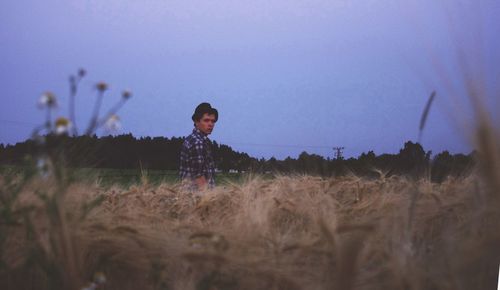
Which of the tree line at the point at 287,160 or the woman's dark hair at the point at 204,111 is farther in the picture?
the woman's dark hair at the point at 204,111

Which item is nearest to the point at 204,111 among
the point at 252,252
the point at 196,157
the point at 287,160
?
the point at 196,157

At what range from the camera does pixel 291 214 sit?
890 millimetres

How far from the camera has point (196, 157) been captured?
3.43m

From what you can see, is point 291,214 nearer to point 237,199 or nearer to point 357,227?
point 237,199

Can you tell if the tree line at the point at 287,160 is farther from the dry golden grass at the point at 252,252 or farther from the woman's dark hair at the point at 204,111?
the woman's dark hair at the point at 204,111

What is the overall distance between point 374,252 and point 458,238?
0.10 meters

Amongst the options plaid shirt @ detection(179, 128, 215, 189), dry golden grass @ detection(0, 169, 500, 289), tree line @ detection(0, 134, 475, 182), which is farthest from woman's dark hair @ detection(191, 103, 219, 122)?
dry golden grass @ detection(0, 169, 500, 289)

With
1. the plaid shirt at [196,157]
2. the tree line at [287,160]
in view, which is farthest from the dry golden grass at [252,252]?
the plaid shirt at [196,157]

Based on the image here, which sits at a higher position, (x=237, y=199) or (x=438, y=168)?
(x=438, y=168)

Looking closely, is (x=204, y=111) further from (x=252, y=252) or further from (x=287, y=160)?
(x=252, y=252)

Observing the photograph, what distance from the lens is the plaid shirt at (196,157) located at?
343 cm

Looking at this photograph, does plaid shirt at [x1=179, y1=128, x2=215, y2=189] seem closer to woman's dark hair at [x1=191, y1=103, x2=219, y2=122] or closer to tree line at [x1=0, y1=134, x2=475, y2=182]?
woman's dark hair at [x1=191, y1=103, x2=219, y2=122]

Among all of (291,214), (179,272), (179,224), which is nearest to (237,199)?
(291,214)

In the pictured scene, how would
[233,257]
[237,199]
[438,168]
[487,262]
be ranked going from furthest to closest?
[438,168], [237,199], [233,257], [487,262]
